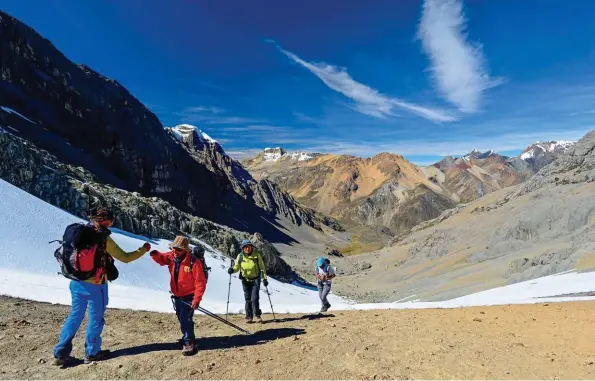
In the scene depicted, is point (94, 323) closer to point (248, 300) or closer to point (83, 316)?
point (83, 316)

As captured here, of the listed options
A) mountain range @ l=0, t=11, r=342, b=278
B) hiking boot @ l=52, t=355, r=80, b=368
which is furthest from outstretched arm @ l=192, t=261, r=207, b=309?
mountain range @ l=0, t=11, r=342, b=278

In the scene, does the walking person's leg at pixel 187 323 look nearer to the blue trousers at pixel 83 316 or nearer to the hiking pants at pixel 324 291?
the blue trousers at pixel 83 316

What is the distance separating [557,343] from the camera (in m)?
Answer: 8.57

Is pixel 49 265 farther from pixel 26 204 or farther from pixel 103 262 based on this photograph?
pixel 103 262

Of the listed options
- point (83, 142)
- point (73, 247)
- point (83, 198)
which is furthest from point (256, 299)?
point (83, 142)

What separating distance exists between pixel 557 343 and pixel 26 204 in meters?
20.5

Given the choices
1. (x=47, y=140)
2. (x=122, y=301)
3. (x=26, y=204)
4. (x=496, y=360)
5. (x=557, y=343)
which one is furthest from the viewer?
(x=47, y=140)

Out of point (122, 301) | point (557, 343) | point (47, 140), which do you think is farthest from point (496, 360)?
point (47, 140)

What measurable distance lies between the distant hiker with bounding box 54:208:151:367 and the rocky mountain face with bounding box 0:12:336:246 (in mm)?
41293

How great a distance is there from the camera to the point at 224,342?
862cm

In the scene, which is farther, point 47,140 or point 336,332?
point 47,140

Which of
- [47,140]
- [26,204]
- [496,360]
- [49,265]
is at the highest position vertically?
[47,140]

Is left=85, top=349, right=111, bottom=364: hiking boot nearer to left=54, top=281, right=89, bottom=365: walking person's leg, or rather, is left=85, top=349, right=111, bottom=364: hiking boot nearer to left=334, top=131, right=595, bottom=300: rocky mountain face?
left=54, top=281, right=89, bottom=365: walking person's leg

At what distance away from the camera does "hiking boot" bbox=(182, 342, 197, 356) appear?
752cm
